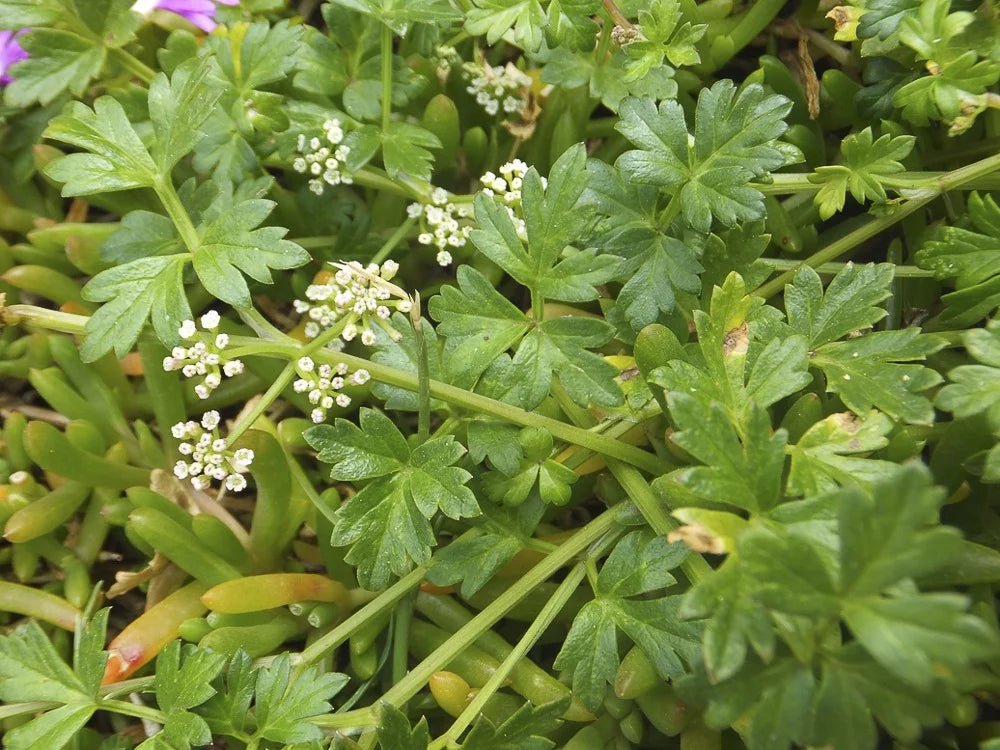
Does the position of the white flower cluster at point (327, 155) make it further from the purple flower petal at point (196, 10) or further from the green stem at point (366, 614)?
the green stem at point (366, 614)

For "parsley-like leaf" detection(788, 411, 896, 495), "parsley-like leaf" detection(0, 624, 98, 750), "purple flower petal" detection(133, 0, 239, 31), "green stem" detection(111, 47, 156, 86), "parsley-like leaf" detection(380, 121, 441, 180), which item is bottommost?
"parsley-like leaf" detection(0, 624, 98, 750)

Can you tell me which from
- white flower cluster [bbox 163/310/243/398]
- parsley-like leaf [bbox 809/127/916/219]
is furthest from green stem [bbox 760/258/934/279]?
white flower cluster [bbox 163/310/243/398]

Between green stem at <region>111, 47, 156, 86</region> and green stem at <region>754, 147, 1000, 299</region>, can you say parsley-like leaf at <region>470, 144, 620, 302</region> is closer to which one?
green stem at <region>754, 147, 1000, 299</region>

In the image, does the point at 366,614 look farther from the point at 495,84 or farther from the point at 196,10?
the point at 196,10

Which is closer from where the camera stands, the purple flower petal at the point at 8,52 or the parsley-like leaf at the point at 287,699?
the parsley-like leaf at the point at 287,699

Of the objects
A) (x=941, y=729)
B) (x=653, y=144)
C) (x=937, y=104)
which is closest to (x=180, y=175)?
(x=653, y=144)

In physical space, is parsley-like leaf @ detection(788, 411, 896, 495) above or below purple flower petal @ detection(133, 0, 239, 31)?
below

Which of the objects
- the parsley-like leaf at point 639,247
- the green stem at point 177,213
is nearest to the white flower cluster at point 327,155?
the green stem at point 177,213

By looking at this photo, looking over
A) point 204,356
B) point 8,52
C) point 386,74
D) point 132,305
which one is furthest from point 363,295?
point 8,52
